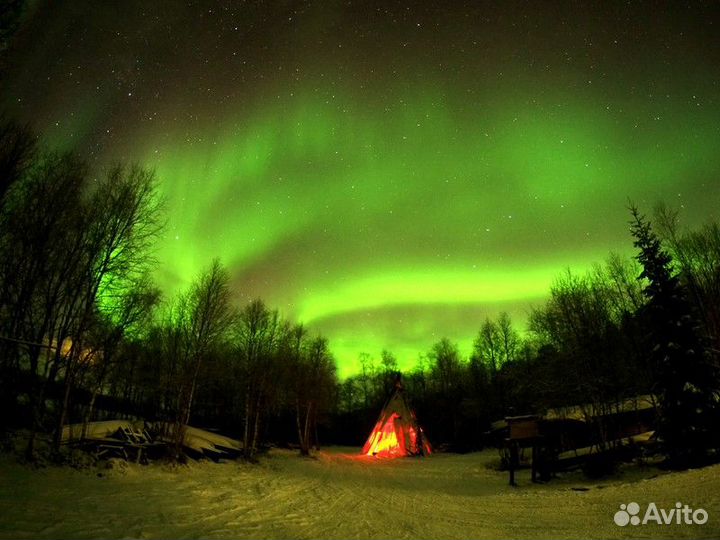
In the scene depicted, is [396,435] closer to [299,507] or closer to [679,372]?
[679,372]

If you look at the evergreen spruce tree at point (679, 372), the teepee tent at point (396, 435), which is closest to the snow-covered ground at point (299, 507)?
the evergreen spruce tree at point (679, 372)

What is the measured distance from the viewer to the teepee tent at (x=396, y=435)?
133ft

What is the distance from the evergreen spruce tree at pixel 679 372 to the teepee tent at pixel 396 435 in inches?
1124

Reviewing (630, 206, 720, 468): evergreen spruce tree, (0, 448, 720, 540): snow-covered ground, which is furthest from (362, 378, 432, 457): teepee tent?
(630, 206, 720, 468): evergreen spruce tree

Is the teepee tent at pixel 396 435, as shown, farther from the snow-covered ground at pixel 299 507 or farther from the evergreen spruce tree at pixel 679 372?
the evergreen spruce tree at pixel 679 372

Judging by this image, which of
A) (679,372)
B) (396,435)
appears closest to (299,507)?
(679,372)

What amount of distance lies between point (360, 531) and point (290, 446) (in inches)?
1603

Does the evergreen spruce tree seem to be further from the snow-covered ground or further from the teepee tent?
the teepee tent

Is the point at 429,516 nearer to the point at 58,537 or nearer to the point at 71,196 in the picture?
the point at 58,537

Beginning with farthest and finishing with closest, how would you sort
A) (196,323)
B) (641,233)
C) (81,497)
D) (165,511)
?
1. (196,323)
2. (641,233)
3. (81,497)
4. (165,511)

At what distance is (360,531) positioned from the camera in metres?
8.03

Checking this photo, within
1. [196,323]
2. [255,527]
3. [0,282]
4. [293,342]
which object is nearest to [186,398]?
[196,323]

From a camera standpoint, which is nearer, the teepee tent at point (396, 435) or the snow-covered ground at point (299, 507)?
the snow-covered ground at point (299, 507)

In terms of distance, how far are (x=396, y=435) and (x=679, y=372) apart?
98.6ft
